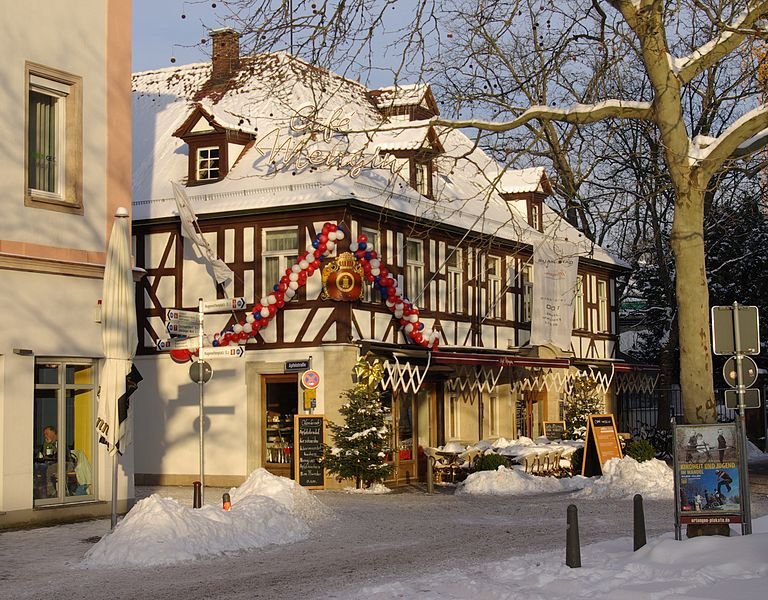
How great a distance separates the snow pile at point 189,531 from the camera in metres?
14.8

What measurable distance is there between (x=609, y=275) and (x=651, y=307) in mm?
5075

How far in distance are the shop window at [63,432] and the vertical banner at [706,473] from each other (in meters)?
9.82

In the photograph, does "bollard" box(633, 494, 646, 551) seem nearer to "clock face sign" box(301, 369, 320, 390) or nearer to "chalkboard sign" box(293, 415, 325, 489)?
"chalkboard sign" box(293, 415, 325, 489)

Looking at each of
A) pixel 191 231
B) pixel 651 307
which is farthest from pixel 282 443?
pixel 651 307

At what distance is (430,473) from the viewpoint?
87.6ft

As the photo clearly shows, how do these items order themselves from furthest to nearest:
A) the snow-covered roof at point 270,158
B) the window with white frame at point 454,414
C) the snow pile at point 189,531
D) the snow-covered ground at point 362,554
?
the window with white frame at point 454,414 < the snow-covered roof at point 270,158 < the snow pile at point 189,531 < the snow-covered ground at point 362,554

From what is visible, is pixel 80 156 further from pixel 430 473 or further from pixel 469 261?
pixel 469 261

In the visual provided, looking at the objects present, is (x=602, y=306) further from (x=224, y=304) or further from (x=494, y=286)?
(x=224, y=304)

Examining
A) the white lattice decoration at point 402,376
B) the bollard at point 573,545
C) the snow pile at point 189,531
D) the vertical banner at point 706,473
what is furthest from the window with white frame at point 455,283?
the bollard at point 573,545

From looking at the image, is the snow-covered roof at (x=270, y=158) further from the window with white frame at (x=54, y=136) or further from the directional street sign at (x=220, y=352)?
the directional street sign at (x=220, y=352)

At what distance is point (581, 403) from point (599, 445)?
28.6 feet

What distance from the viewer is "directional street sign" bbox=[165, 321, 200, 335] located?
65.7ft

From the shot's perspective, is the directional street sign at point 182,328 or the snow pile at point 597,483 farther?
the snow pile at point 597,483

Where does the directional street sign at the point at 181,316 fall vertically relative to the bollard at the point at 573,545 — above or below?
above
